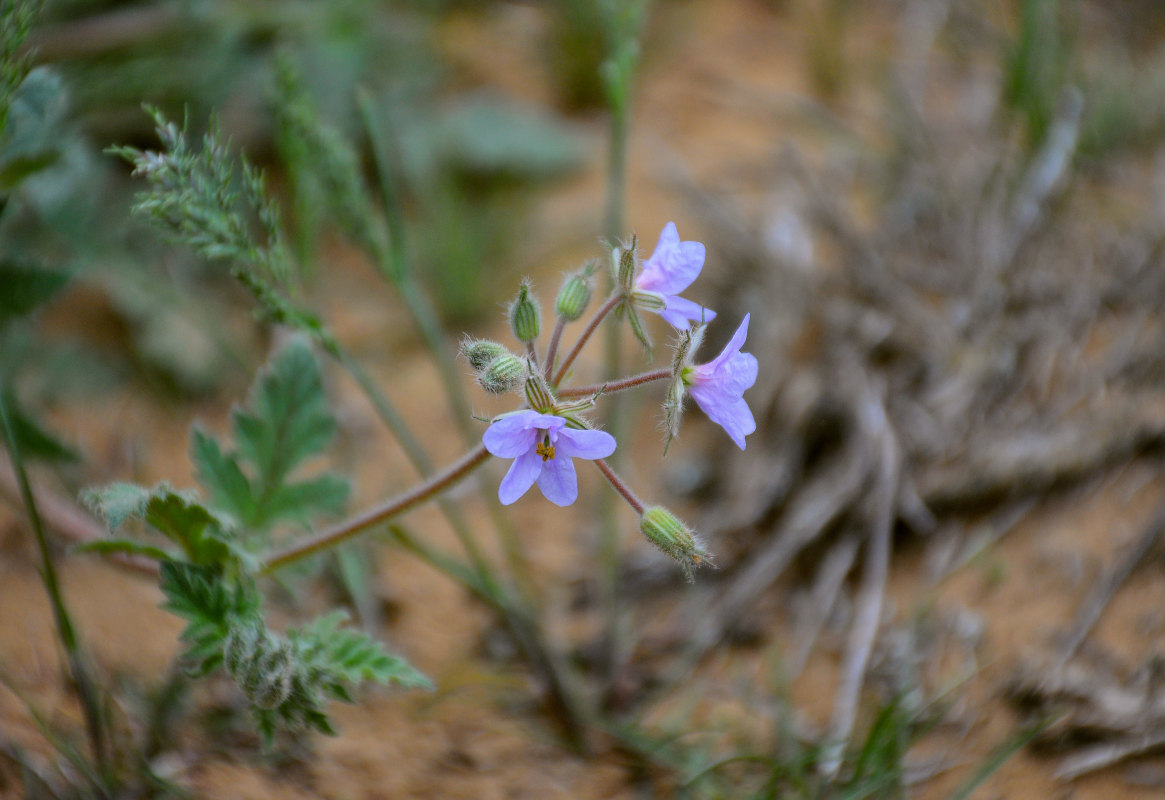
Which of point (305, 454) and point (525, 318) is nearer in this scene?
point (525, 318)

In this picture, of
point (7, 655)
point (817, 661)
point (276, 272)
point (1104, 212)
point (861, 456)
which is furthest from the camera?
point (1104, 212)

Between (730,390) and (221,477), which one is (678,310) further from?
(221,477)

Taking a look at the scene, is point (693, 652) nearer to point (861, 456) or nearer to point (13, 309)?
point (861, 456)

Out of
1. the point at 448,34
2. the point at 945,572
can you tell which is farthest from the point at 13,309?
the point at 448,34

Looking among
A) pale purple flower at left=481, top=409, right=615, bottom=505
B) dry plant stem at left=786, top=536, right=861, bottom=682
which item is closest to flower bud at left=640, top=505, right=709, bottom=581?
pale purple flower at left=481, top=409, right=615, bottom=505

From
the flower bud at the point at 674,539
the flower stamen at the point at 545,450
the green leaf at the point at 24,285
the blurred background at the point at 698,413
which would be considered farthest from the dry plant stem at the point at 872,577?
the green leaf at the point at 24,285

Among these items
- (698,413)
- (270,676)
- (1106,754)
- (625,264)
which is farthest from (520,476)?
(698,413)
